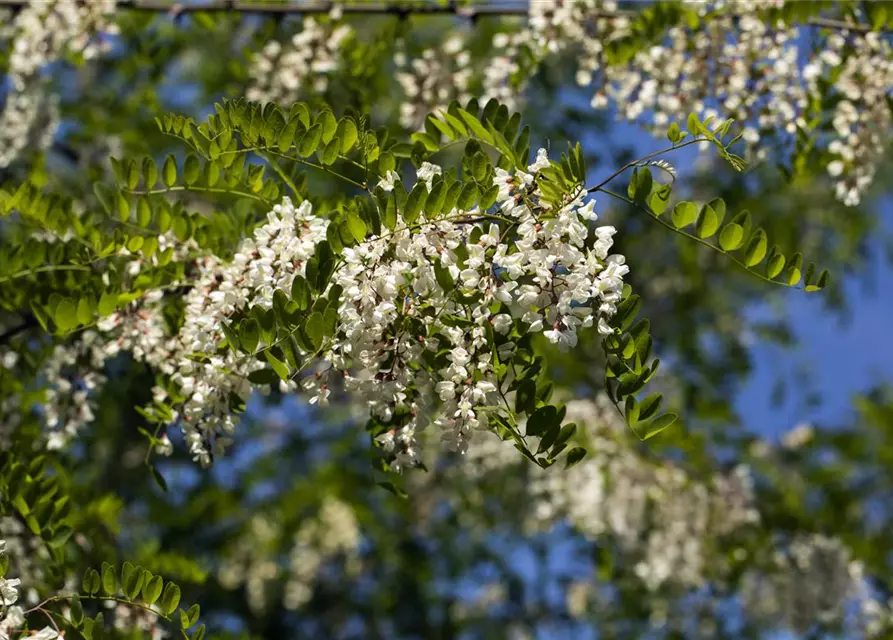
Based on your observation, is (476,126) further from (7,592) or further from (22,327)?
(22,327)

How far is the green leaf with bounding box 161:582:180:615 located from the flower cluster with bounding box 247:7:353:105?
1.93 metres

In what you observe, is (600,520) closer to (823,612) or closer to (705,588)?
(705,588)

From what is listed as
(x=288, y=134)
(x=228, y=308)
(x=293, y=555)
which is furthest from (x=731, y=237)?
(x=293, y=555)

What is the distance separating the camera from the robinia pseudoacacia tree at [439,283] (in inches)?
66.6

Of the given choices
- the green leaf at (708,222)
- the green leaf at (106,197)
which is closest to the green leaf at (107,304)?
the green leaf at (106,197)

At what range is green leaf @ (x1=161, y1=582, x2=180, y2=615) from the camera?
1.76 metres

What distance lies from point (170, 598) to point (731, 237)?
1.24 m

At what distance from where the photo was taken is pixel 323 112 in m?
1.83

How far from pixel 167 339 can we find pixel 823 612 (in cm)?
370

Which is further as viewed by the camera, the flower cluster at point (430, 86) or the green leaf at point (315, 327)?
the flower cluster at point (430, 86)

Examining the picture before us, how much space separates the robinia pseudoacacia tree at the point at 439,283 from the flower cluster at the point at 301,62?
1 cm

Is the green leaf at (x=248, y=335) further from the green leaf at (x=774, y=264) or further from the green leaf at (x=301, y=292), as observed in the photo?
the green leaf at (x=774, y=264)

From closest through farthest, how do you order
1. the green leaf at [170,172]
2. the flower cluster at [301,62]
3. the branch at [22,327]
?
the green leaf at [170,172] → the branch at [22,327] → the flower cluster at [301,62]

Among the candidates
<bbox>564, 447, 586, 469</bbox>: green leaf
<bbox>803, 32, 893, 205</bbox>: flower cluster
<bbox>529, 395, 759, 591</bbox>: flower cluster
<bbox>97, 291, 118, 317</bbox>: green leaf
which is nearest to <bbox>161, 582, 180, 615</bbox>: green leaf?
<bbox>97, 291, 118, 317</bbox>: green leaf
